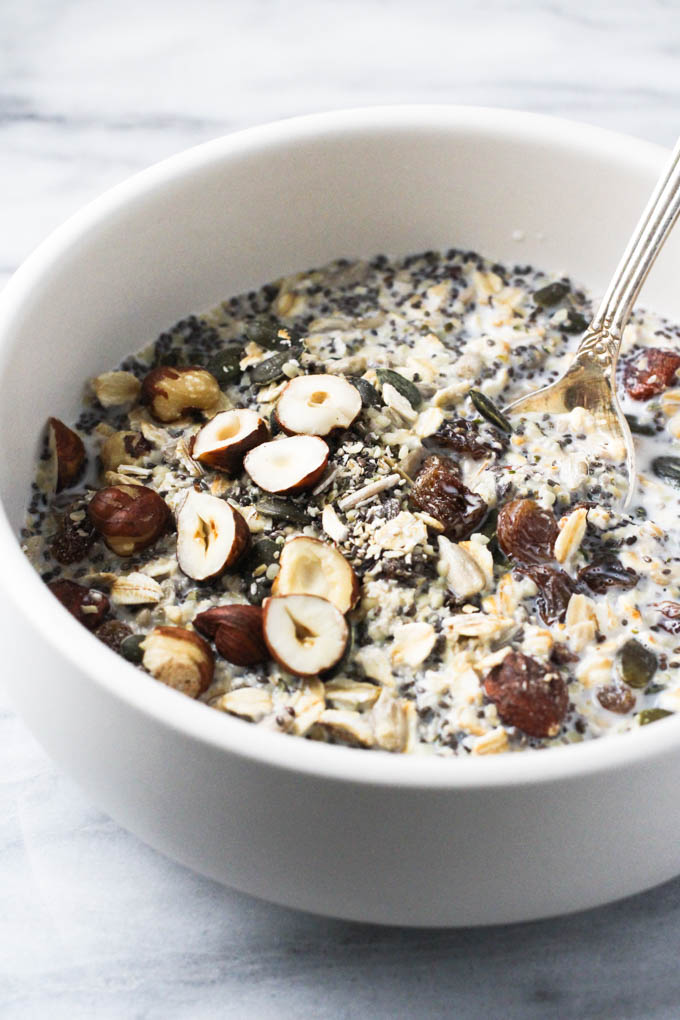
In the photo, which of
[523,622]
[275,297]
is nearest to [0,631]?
[523,622]

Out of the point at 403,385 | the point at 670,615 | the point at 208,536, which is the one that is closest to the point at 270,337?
the point at 403,385

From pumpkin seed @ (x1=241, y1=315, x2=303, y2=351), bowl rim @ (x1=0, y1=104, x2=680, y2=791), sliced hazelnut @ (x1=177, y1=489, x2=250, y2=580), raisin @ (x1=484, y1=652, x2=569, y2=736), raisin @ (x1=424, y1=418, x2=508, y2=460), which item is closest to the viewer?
bowl rim @ (x1=0, y1=104, x2=680, y2=791)

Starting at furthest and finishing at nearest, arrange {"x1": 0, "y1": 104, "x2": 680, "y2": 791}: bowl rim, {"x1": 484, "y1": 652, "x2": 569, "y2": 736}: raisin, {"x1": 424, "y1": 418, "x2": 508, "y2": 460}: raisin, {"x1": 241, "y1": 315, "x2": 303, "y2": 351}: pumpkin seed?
{"x1": 241, "y1": 315, "x2": 303, "y2": 351}: pumpkin seed → {"x1": 424, "y1": 418, "x2": 508, "y2": 460}: raisin → {"x1": 484, "y1": 652, "x2": 569, "y2": 736}: raisin → {"x1": 0, "y1": 104, "x2": 680, "y2": 791}: bowl rim

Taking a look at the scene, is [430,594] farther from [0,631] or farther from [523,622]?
[0,631]

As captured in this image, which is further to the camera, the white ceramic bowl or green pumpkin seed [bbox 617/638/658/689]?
green pumpkin seed [bbox 617/638/658/689]

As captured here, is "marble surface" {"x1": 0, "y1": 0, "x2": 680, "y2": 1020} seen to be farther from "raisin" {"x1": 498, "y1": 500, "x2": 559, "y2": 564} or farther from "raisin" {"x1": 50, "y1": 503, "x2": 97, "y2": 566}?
"raisin" {"x1": 498, "y1": 500, "x2": 559, "y2": 564}

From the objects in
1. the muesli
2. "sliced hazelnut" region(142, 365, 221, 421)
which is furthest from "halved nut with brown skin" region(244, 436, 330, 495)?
"sliced hazelnut" region(142, 365, 221, 421)

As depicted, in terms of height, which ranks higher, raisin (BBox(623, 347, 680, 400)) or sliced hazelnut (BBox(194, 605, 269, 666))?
raisin (BBox(623, 347, 680, 400))
